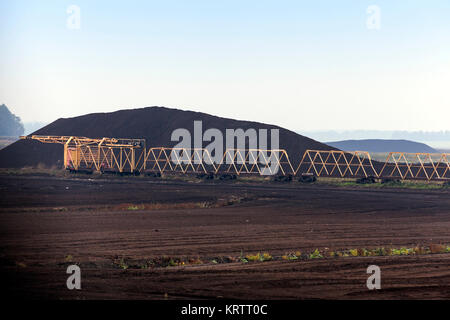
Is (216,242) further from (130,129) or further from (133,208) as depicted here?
(130,129)

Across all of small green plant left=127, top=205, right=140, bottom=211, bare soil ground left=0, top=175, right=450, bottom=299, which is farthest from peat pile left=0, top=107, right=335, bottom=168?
small green plant left=127, top=205, right=140, bottom=211

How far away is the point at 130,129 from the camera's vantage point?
10162 cm

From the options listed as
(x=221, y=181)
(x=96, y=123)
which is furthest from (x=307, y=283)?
(x=96, y=123)

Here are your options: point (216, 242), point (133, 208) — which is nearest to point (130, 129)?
point (133, 208)

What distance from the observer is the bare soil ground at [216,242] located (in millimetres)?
14578

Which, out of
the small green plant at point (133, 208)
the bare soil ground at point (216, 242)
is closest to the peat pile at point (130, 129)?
the bare soil ground at point (216, 242)

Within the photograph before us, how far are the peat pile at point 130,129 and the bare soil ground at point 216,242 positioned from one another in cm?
4918

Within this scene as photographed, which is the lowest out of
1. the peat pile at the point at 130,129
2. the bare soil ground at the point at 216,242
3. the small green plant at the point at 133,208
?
the bare soil ground at the point at 216,242

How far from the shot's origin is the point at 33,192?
4591 centimetres

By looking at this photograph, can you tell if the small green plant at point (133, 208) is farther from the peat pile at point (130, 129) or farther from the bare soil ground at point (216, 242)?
the peat pile at point (130, 129)

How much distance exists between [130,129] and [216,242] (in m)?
81.5

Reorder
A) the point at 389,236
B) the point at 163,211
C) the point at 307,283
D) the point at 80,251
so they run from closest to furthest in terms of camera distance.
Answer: the point at 307,283 < the point at 80,251 < the point at 389,236 < the point at 163,211
